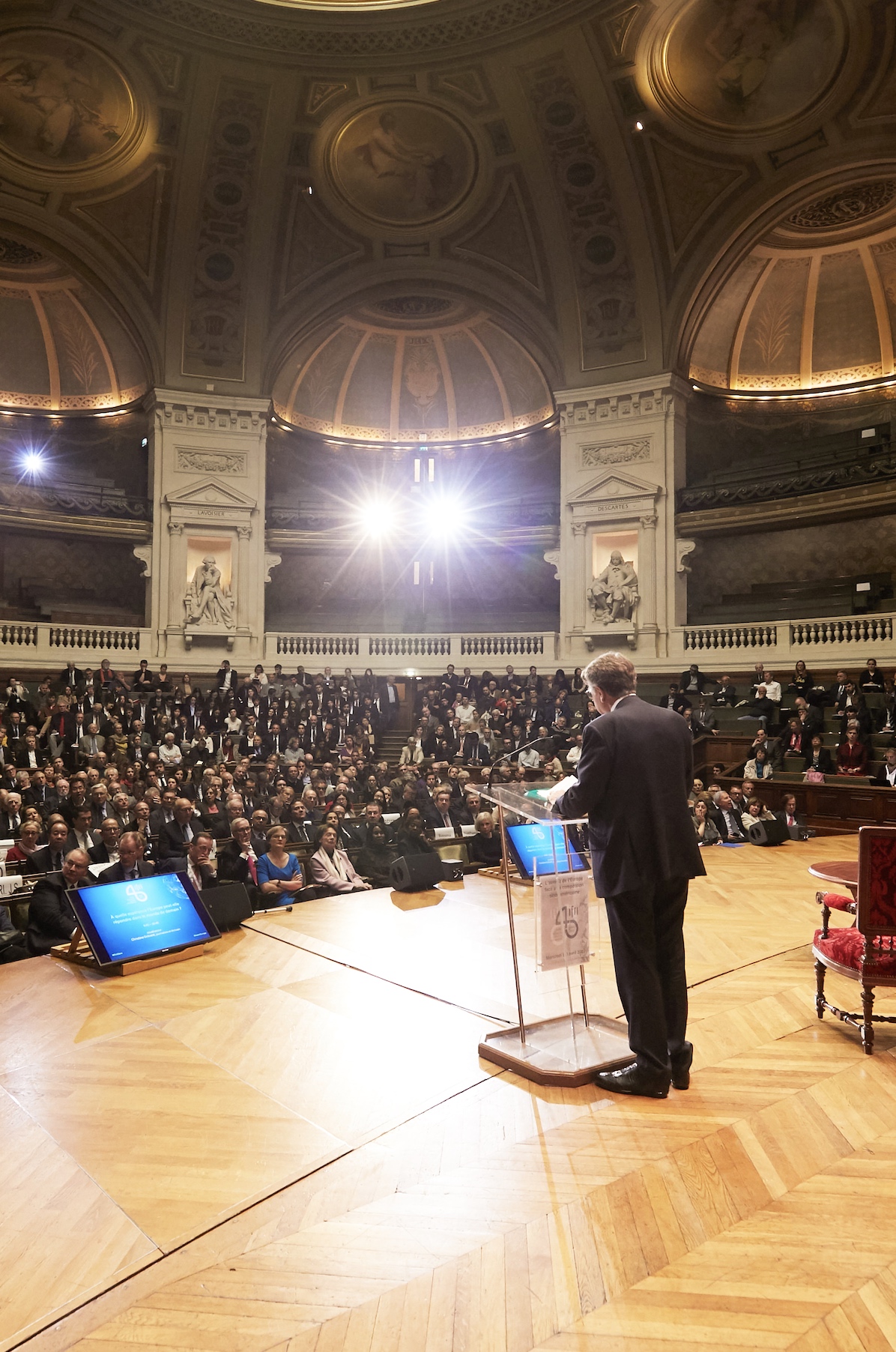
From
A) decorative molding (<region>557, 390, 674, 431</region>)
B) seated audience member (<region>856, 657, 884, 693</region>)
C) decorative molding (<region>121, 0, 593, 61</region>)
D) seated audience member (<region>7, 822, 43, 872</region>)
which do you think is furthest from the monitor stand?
decorative molding (<region>121, 0, 593, 61</region>)

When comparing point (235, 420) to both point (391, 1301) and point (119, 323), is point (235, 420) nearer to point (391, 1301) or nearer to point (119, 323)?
point (119, 323)

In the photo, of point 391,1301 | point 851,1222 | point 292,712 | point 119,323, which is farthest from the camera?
point 119,323

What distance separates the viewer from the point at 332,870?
7.34 metres

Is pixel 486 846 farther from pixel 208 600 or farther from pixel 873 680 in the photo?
pixel 208 600

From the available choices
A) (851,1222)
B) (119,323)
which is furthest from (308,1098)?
(119,323)

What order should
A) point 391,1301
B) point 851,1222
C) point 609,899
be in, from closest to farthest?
point 391,1301
point 851,1222
point 609,899

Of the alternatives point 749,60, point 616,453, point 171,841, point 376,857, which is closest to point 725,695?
point 616,453

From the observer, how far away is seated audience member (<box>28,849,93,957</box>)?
5.46 meters

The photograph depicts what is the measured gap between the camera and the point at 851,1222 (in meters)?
2.44

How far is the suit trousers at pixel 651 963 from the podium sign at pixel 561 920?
27cm

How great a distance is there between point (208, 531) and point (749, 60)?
14.4 metres

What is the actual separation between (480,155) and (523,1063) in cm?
1961

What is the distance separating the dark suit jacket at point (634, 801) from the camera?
311 centimetres

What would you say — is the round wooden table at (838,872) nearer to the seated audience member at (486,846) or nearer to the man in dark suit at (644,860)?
the man in dark suit at (644,860)
